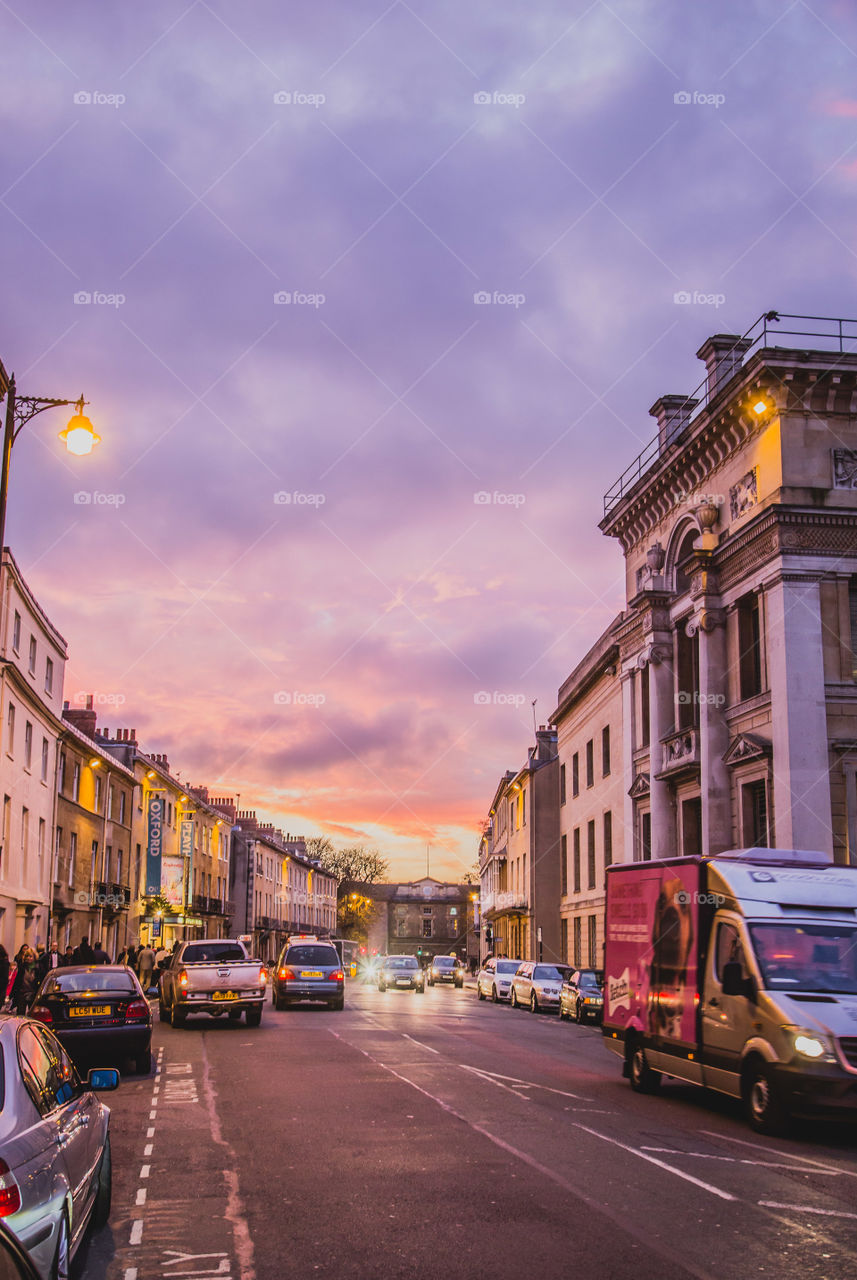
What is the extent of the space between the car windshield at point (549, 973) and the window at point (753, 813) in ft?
38.8

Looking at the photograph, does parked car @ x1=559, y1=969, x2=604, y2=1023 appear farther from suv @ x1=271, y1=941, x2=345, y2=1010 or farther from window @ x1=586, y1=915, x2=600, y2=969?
window @ x1=586, y1=915, x2=600, y2=969

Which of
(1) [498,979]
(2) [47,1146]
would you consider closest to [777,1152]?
(2) [47,1146]

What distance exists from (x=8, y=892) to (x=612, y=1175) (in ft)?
97.1

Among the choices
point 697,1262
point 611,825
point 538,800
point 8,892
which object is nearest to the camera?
point 697,1262

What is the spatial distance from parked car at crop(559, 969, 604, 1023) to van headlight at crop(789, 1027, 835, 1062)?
2030 cm

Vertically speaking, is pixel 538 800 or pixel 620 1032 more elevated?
pixel 538 800

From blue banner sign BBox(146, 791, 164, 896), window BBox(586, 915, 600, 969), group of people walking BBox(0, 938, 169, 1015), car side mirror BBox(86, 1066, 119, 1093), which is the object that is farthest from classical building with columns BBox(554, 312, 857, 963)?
blue banner sign BBox(146, 791, 164, 896)

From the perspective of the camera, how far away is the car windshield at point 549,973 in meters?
38.8

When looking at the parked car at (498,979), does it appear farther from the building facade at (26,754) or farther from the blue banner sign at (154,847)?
the blue banner sign at (154,847)

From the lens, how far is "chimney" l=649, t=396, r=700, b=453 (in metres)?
35.8

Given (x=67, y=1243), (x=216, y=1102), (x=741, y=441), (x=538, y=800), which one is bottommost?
(x=216, y=1102)

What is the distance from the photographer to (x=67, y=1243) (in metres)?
5.85

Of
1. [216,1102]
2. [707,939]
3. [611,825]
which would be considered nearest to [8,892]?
[611,825]

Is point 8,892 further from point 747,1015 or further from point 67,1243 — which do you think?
point 67,1243
